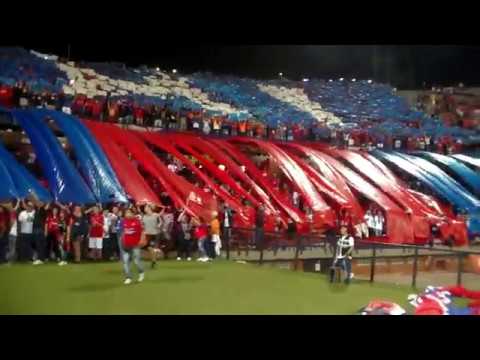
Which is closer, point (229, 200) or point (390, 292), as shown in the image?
point (390, 292)

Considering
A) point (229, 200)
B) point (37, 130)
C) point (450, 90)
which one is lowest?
point (229, 200)

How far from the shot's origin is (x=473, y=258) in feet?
31.4

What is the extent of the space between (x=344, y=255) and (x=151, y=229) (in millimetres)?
2892

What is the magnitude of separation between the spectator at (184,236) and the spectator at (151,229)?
0.39 m

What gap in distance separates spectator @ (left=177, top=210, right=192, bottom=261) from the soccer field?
53 cm

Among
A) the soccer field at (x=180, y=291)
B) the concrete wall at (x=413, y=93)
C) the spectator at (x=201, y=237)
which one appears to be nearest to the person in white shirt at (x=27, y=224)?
the soccer field at (x=180, y=291)

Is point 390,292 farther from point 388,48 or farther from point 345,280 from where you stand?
point 388,48

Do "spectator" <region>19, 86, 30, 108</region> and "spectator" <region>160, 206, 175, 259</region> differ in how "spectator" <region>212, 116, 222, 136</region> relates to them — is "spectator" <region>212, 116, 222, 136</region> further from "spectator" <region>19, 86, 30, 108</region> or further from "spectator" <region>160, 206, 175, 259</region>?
"spectator" <region>19, 86, 30, 108</region>

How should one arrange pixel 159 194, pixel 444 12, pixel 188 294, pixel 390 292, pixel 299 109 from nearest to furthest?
pixel 444 12 < pixel 188 294 < pixel 390 292 < pixel 159 194 < pixel 299 109

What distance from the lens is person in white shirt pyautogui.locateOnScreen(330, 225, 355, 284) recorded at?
957 cm

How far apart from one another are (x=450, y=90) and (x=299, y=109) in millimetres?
2460

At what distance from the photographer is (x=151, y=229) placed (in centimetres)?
1000

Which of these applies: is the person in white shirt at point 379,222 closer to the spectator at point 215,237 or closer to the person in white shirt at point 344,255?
the person in white shirt at point 344,255
